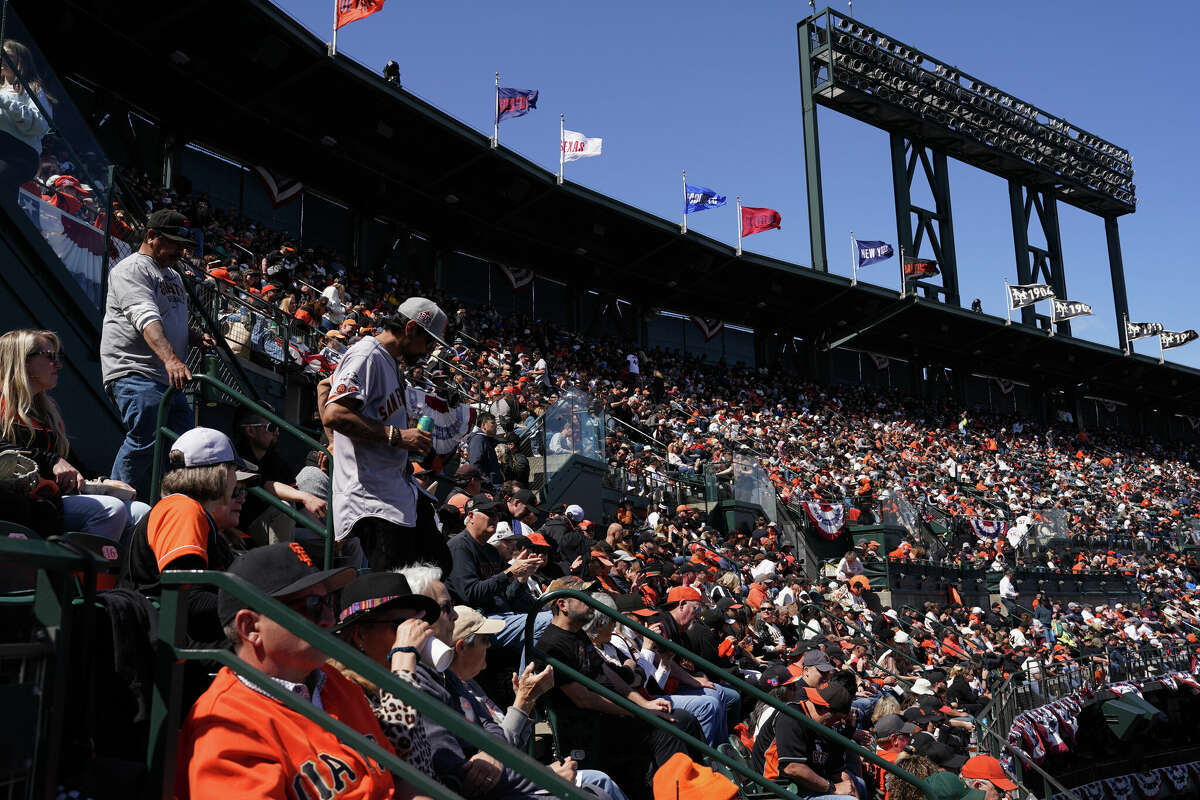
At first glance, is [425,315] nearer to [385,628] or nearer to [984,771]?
[385,628]

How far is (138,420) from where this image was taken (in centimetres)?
497

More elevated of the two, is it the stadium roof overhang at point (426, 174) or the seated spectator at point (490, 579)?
the stadium roof overhang at point (426, 174)

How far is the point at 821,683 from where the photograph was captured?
760 cm

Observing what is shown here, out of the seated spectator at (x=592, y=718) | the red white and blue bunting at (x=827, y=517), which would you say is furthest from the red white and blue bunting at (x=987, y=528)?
the seated spectator at (x=592, y=718)

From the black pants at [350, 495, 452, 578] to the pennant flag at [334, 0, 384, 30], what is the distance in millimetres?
20092

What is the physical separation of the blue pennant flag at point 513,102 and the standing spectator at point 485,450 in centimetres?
1579

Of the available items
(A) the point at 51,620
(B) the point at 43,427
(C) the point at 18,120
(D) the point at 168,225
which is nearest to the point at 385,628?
(A) the point at 51,620

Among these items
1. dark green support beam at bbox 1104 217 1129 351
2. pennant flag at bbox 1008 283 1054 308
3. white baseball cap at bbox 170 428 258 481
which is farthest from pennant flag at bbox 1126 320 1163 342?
white baseball cap at bbox 170 428 258 481

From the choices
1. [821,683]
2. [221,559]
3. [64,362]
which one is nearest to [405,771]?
[221,559]

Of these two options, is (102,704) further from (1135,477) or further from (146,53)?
(1135,477)

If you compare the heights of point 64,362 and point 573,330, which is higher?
point 573,330

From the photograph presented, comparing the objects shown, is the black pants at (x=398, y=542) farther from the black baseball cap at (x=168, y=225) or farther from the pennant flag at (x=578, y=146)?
the pennant flag at (x=578, y=146)

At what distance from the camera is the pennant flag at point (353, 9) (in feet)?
72.6

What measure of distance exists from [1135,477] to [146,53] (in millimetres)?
39912
